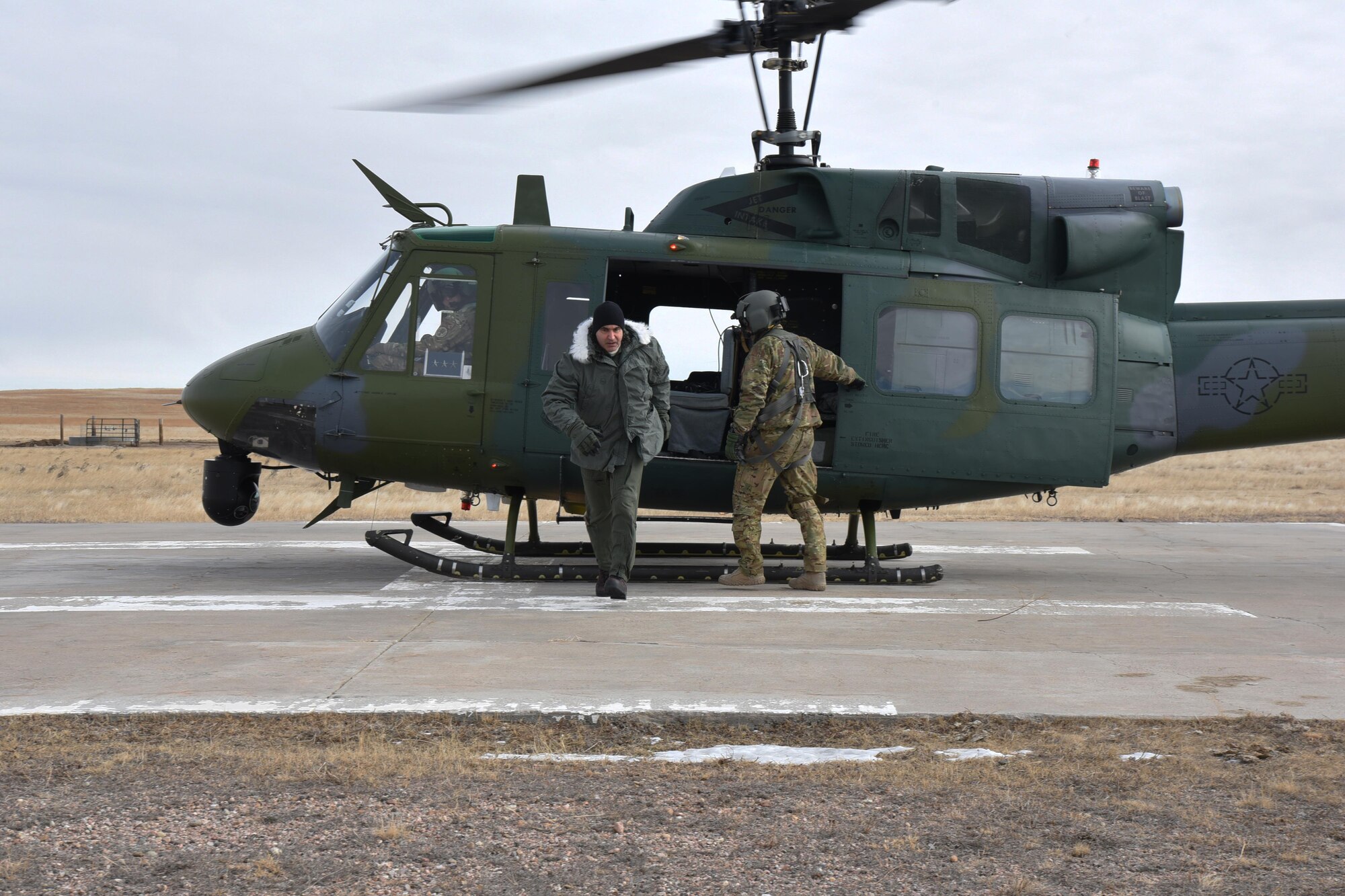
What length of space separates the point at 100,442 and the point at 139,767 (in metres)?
50.7

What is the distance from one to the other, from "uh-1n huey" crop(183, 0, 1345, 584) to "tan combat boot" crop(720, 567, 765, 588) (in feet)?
0.97

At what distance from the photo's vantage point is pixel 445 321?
873 centimetres

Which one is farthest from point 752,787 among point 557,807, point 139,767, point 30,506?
point 30,506

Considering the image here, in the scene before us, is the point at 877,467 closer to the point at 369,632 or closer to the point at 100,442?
the point at 369,632

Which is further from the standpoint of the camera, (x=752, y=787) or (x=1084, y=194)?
(x=1084, y=194)

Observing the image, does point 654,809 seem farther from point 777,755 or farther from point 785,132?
point 785,132

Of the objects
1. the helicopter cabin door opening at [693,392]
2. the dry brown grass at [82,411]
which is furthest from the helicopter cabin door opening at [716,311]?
the dry brown grass at [82,411]

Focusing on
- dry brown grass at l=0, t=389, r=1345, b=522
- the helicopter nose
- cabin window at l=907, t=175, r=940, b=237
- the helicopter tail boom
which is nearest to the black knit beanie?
cabin window at l=907, t=175, r=940, b=237

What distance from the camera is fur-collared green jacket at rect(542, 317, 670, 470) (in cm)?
766

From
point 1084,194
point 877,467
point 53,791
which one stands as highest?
point 1084,194

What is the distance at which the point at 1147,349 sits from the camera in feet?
29.6

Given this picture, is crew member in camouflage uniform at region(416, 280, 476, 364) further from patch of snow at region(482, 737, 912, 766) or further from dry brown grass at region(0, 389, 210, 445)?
dry brown grass at region(0, 389, 210, 445)

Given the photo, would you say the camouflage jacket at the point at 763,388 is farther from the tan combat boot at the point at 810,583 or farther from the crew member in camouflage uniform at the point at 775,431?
the tan combat boot at the point at 810,583

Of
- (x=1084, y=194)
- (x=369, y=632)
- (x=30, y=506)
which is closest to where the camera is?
(x=369, y=632)
